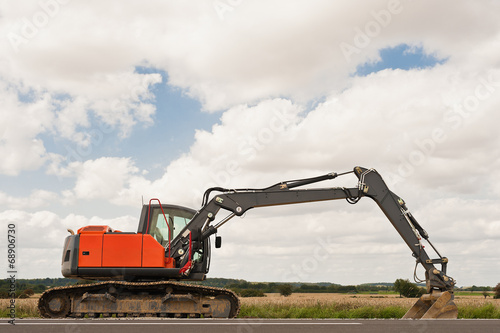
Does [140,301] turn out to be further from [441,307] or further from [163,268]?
[441,307]

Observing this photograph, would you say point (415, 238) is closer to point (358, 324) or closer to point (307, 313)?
point (307, 313)

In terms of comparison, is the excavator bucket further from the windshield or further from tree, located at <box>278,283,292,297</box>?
tree, located at <box>278,283,292,297</box>

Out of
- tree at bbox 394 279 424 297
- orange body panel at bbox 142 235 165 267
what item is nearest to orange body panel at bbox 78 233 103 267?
orange body panel at bbox 142 235 165 267

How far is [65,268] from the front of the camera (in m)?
15.3

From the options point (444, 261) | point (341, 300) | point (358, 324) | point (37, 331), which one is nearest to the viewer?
point (37, 331)

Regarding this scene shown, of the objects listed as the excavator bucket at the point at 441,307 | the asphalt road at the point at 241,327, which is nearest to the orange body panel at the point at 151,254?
the asphalt road at the point at 241,327

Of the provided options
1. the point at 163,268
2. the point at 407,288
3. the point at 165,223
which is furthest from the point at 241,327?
the point at 407,288

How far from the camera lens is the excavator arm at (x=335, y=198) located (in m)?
15.5

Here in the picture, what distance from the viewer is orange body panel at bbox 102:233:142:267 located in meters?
15.0

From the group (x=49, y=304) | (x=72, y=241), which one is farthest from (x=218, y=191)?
(x=49, y=304)

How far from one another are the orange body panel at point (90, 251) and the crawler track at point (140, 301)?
2.11 ft

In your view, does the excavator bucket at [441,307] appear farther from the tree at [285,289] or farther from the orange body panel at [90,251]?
the tree at [285,289]

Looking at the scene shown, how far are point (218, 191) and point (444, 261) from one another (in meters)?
7.42

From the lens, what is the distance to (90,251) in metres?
15.1
